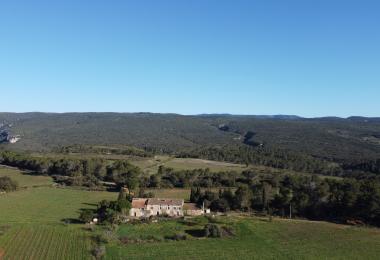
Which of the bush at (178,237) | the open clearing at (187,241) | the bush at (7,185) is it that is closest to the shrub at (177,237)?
the bush at (178,237)

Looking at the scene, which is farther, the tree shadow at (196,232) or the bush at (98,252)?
the tree shadow at (196,232)

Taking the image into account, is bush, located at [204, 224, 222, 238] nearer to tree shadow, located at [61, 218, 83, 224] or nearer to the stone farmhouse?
the stone farmhouse

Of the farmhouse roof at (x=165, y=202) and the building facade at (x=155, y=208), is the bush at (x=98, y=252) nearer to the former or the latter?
the building facade at (x=155, y=208)

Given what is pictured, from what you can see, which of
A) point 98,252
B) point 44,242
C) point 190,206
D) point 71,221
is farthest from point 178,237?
point 190,206

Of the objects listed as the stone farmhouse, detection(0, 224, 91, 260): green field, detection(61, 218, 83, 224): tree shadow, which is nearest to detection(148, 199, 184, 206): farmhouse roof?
the stone farmhouse

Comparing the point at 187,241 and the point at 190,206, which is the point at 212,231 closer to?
the point at 187,241

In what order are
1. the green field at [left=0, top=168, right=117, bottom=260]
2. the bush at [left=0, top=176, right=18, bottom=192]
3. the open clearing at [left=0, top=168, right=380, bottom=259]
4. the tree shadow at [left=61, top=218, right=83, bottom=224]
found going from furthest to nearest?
the bush at [left=0, top=176, right=18, bottom=192], the tree shadow at [left=61, top=218, right=83, bottom=224], the open clearing at [left=0, top=168, right=380, bottom=259], the green field at [left=0, top=168, right=117, bottom=260]

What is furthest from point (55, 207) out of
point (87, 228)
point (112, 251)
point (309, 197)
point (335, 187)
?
point (335, 187)

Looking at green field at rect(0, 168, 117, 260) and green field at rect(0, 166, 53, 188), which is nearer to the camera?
green field at rect(0, 168, 117, 260)
